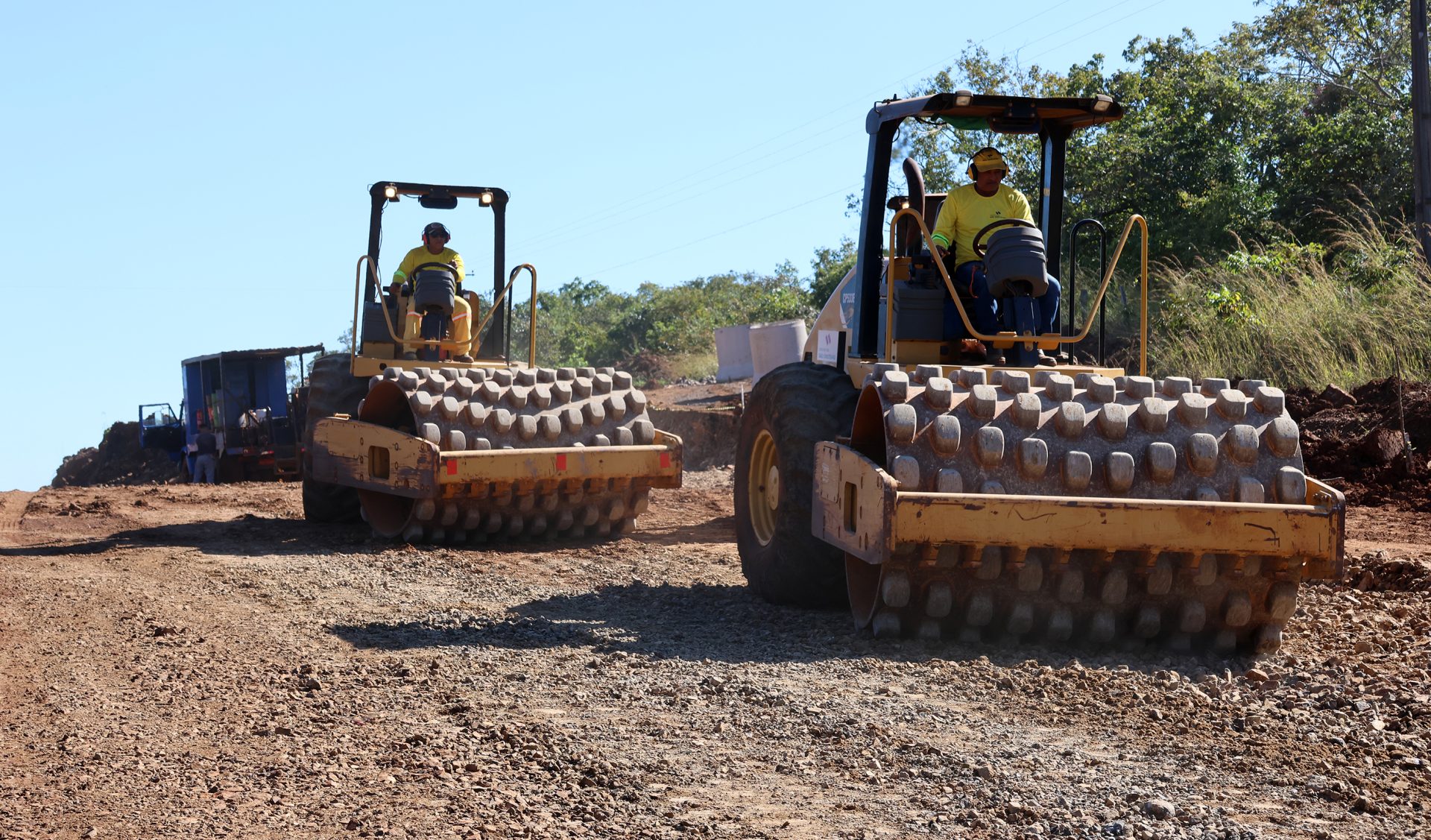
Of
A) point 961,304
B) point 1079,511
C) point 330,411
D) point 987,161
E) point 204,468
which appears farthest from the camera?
point 204,468

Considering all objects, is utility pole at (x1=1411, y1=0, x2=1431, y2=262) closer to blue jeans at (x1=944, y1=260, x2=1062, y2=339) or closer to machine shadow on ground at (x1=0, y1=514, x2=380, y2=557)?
blue jeans at (x1=944, y1=260, x2=1062, y2=339)

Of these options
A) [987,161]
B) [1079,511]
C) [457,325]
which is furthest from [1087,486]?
[457,325]

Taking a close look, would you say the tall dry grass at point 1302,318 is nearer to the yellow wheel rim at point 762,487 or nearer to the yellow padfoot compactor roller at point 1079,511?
the yellow wheel rim at point 762,487

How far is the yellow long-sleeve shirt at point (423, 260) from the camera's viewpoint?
12500mm

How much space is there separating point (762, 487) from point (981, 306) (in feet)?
5.68

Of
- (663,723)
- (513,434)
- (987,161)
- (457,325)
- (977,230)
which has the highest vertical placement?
(987,161)

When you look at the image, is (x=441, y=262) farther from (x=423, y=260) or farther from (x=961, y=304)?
(x=961, y=304)

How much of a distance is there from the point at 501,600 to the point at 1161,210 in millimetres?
17959

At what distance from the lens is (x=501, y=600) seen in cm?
837

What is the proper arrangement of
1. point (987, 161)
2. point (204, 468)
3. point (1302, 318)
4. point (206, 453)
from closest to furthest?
point (987, 161) < point (1302, 318) < point (206, 453) < point (204, 468)

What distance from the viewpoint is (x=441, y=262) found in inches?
Answer: 492

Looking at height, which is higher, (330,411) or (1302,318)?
(1302,318)

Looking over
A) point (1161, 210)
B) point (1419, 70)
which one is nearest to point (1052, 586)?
point (1419, 70)

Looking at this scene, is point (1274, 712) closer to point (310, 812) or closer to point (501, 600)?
point (310, 812)
